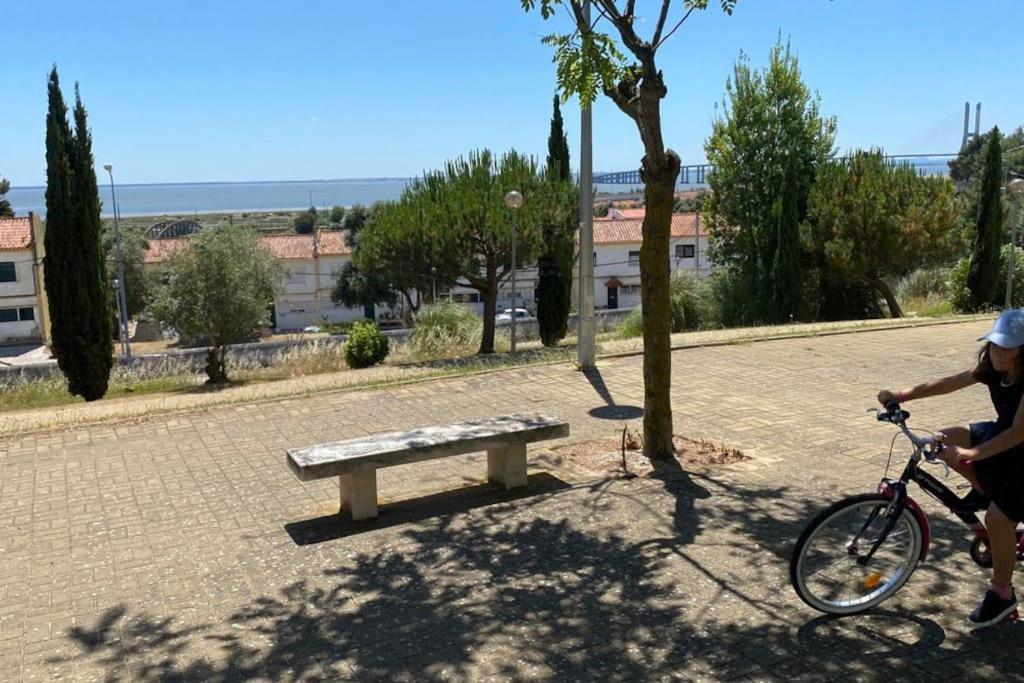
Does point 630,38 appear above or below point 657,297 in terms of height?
above

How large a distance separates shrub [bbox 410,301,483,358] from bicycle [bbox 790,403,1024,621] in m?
14.7

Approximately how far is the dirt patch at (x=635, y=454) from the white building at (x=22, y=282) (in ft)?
146

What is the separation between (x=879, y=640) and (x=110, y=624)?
3.63 metres

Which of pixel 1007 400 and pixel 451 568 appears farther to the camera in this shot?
pixel 451 568

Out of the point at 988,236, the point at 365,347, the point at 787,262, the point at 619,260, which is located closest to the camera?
the point at 365,347

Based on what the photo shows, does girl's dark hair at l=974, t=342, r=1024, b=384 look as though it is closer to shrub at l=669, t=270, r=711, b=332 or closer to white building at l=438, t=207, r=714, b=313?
shrub at l=669, t=270, r=711, b=332

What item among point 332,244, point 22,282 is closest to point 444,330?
point 22,282

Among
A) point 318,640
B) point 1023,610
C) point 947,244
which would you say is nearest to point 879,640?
point 1023,610

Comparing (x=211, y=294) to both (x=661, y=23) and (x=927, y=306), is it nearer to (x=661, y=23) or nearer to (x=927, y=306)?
(x=661, y=23)

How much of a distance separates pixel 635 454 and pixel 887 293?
18.6 metres

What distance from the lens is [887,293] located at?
23344mm

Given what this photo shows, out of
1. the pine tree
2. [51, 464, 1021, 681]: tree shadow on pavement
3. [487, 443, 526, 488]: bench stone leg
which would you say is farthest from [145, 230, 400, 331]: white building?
[51, 464, 1021, 681]: tree shadow on pavement

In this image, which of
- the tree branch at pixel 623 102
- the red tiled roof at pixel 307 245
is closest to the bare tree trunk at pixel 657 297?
the tree branch at pixel 623 102

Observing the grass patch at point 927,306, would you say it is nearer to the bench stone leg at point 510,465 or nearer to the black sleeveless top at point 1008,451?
the bench stone leg at point 510,465
